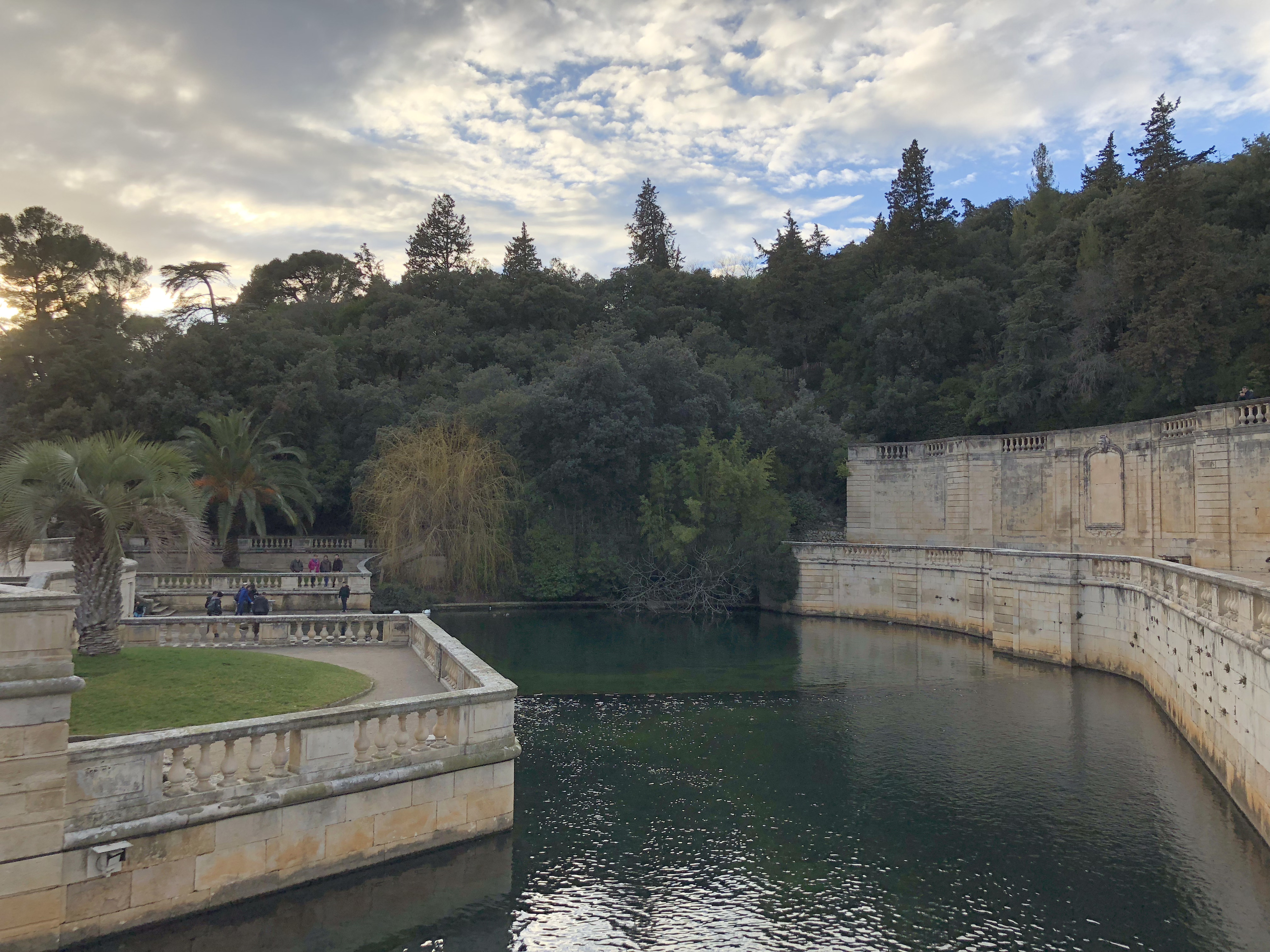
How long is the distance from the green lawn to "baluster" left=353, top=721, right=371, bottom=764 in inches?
49.3

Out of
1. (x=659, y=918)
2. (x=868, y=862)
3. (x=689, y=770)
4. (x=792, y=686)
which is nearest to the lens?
(x=659, y=918)

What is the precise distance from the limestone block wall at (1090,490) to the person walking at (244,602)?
25552 millimetres

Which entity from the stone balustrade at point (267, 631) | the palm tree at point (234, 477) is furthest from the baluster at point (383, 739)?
the palm tree at point (234, 477)

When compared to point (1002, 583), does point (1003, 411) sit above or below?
above

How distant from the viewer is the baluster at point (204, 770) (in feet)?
26.9

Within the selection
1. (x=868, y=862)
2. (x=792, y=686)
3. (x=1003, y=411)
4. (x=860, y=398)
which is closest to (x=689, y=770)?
(x=868, y=862)

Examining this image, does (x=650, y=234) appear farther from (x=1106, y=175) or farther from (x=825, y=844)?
(x=825, y=844)

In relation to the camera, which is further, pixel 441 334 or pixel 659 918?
pixel 441 334

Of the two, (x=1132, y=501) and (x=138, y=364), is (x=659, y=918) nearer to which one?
(x=1132, y=501)

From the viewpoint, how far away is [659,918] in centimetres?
902

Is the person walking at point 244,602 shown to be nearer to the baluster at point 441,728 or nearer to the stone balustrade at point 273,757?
the stone balustrade at point 273,757

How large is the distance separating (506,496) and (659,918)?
2598 cm

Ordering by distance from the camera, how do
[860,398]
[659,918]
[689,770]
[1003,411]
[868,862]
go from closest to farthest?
[659,918] → [868,862] → [689,770] → [1003,411] → [860,398]

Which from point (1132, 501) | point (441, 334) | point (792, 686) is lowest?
point (792, 686)
